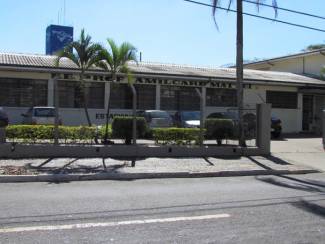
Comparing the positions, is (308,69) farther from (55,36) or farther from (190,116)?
(55,36)

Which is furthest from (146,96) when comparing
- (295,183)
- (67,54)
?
(295,183)

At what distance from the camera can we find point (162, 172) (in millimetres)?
14094

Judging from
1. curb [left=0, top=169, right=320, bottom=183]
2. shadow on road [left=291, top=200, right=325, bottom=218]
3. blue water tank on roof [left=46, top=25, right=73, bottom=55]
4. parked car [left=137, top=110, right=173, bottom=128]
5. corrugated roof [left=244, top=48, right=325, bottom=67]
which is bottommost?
shadow on road [left=291, top=200, right=325, bottom=218]

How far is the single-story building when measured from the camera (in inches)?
1095

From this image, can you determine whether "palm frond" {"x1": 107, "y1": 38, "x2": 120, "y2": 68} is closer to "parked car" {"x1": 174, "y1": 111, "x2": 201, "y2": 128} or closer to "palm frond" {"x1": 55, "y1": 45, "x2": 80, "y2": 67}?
"palm frond" {"x1": 55, "y1": 45, "x2": 80, "y2": 67}

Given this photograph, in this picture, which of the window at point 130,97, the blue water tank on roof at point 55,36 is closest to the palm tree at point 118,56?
the window at point 130,97

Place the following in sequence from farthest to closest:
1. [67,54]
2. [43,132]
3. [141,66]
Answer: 1. [141,66]
2. [67,54]
3. [43,132]

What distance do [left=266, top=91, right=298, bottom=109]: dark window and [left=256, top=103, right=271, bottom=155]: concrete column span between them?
1577 centimetres

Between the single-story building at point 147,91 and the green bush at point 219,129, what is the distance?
216 inches

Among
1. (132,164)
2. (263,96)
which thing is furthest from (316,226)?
(263,96)

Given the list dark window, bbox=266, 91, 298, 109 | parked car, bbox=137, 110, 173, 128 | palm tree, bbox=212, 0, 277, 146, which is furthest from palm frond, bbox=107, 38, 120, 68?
dark window, bbox=266, 91, 298, 109

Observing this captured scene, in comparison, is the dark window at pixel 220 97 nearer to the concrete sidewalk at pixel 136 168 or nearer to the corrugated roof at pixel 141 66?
the corrugated roof at pixel 141 66

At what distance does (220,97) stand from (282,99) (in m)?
4.96

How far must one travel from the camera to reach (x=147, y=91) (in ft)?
101
